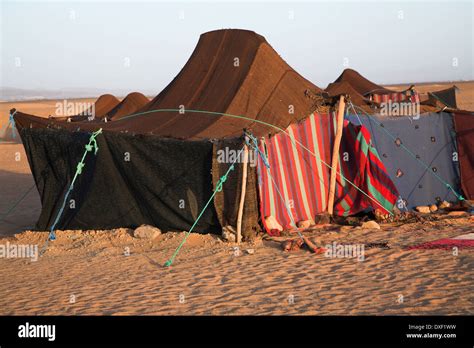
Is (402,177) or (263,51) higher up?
(263,51)

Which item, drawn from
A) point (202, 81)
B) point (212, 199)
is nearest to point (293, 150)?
point (212, 199)

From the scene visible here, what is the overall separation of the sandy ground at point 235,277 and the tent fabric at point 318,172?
24.4 inches

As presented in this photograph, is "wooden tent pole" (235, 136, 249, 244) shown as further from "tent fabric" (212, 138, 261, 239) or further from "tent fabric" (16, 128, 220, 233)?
"tent fabric" (16, 128, 220, 233)

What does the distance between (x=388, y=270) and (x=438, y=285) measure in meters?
0.76

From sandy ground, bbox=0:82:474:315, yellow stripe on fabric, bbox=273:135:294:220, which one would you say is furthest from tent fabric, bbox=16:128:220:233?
yellow stripe on fabric, bbox=273:135:294:220

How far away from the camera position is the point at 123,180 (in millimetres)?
9570

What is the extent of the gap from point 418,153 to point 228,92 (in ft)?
12.9

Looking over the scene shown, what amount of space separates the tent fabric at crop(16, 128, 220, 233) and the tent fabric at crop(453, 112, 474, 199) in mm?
4824

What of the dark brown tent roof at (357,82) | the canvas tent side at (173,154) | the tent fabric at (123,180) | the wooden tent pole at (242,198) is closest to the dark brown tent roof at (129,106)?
the dark brown tent roof at (357,82)

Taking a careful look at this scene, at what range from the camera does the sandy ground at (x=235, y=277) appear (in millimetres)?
6031

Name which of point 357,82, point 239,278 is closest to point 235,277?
point 239,278

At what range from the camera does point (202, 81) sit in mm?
12664
